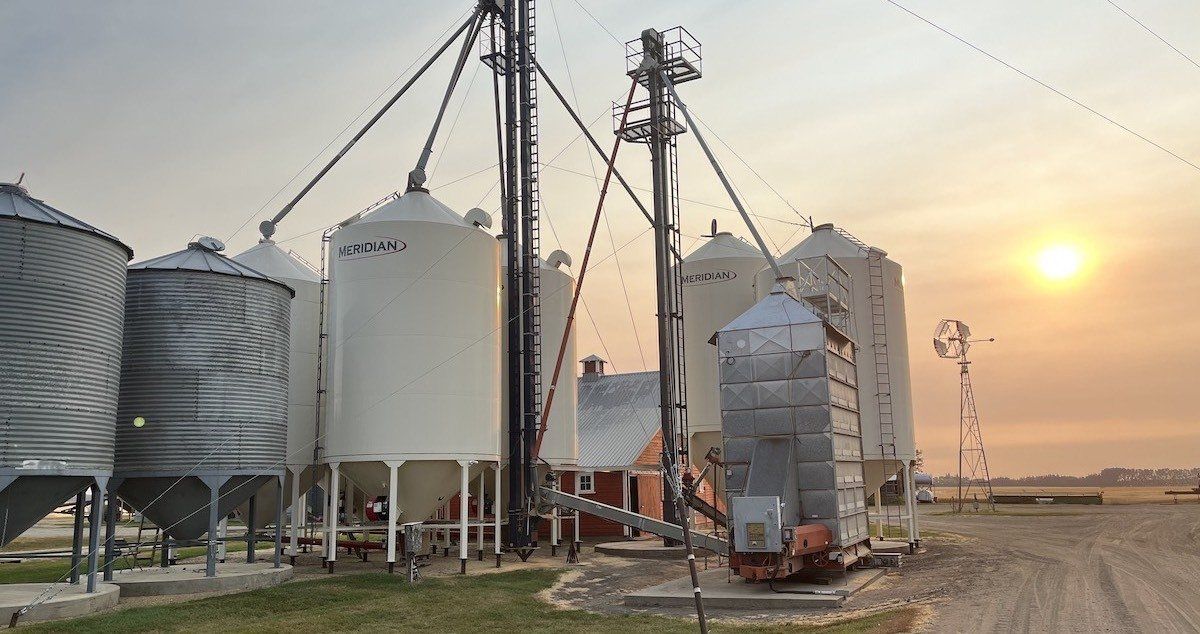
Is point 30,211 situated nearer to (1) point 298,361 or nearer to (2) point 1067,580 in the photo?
(1) point 298,361

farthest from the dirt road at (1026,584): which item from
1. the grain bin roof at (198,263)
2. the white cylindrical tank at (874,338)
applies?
the grain bin roof at (198,263)

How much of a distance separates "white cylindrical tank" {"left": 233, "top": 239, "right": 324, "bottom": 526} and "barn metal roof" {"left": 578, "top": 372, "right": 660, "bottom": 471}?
14427mm

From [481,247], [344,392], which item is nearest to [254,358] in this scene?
[344,392]

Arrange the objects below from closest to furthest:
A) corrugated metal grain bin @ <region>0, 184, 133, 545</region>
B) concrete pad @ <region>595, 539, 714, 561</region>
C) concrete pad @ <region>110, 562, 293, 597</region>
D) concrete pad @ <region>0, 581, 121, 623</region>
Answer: concrete pad @ <region>0, 581, 121, 623</region> → corrugated metal grain bin @ <region>0, 184, 133, 545</region> → concrete pad @ <region>110, 562, 293, 597</region> → concrete pad @ <region>595, 539, 714, 561</region>

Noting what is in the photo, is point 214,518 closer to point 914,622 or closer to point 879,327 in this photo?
point 914,622

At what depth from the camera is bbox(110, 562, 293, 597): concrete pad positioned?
20.5m

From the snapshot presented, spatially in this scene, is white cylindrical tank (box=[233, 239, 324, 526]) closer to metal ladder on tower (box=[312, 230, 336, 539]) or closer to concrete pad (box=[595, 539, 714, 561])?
metal ladder on tower (box=[312, 230, 336, 539])

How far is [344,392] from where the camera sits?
86.4ft

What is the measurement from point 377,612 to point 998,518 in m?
45.6

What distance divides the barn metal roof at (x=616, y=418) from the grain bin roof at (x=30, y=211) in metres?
25.2

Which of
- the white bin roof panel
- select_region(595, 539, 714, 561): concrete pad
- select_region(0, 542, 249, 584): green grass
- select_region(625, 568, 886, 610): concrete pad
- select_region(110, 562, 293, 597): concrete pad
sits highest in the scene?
the white bin roof panel

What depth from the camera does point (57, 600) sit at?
56.5ft

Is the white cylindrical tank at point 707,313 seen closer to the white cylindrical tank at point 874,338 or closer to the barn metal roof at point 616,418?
the white cylindrical tank at point 874,338

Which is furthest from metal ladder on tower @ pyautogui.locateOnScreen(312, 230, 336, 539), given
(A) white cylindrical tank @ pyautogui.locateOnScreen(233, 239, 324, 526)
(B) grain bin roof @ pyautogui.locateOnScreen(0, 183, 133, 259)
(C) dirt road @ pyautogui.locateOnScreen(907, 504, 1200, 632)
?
(C) dirt road @ pyautogui.locateOnScreen(907, 504, 1200, 632)
